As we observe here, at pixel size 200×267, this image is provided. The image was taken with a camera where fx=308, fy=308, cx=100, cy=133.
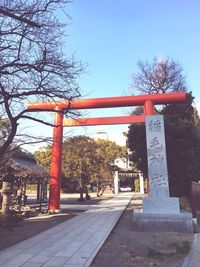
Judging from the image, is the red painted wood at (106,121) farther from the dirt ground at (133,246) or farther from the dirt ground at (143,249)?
the dirt ground at (143,249)

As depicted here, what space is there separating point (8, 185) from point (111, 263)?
854 cm

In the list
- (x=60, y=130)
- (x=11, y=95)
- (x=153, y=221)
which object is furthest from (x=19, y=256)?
(x=60, y=130)

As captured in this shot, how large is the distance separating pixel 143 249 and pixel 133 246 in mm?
387

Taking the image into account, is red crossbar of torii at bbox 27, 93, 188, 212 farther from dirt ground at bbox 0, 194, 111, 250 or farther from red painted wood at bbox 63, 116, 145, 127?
dirt ground at bbox 0, 194, 111, 250

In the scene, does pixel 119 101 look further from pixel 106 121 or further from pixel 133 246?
pixel 133 246

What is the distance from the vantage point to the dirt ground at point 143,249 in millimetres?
7012

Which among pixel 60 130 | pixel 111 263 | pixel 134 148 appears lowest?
pixel 111 263

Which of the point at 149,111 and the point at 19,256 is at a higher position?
the point at 149,111

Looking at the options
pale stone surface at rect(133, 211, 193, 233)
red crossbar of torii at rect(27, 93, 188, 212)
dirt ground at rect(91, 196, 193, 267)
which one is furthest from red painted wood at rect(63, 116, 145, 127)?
dirt ground at rect(91, 196, 193, 267)

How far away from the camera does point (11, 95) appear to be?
857 centimetres

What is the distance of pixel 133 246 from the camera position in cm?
864

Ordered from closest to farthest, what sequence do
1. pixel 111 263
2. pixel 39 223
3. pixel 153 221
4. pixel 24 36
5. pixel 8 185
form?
pixel 111 263, pixel 24 36, pixel 153 221, pixel 39 223, pixel 8 185

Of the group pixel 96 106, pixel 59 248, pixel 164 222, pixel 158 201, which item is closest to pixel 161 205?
pixel 158 201

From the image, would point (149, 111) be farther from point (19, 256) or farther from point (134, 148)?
point (19, 256)
